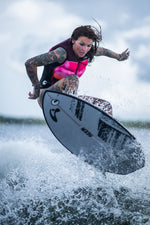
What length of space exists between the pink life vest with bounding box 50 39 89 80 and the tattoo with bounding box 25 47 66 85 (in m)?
0.12

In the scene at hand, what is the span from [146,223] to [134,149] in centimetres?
121

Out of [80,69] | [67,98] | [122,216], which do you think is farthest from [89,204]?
[80,69]

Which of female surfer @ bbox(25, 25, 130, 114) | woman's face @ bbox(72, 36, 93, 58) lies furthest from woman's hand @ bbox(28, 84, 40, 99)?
woman's face @ bbox(72, 36, 93, 58)

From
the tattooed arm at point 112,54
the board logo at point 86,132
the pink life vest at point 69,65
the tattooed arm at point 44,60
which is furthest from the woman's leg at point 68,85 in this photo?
the tattooed arm at point 112,54

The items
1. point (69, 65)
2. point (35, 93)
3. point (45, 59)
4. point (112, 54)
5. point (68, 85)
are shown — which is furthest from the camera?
point (112, 54)

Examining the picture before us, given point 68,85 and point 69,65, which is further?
point 69,65

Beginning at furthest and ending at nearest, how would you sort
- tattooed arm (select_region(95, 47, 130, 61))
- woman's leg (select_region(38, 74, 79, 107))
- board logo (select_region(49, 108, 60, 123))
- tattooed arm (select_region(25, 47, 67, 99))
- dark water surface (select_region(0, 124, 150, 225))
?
1. tattooed arm (select_region(95, 47, 130, 61))
2. board logo (select_region(49, 108, 60, 123))
3. woman's leg (select_region(38, 74, 79, 107))
4. tattooed arm (select_region(25, 47, 67, 99))
5. dark water surface (select_region(0, 124, 150, 225))

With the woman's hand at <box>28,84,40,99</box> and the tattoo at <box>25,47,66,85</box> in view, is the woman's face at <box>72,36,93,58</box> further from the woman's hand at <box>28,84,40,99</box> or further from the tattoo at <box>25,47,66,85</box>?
the woman's hand at <box>28,84,40,99</box>

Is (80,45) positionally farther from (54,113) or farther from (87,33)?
(54,113)

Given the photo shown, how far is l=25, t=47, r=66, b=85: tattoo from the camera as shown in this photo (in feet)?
14.2

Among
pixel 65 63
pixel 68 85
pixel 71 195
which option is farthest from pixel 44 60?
pixel 71 195

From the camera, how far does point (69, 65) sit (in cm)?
459

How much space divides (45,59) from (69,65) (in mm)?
495

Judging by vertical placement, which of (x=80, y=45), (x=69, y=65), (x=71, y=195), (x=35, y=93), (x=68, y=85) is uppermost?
(x=80, y=45)
